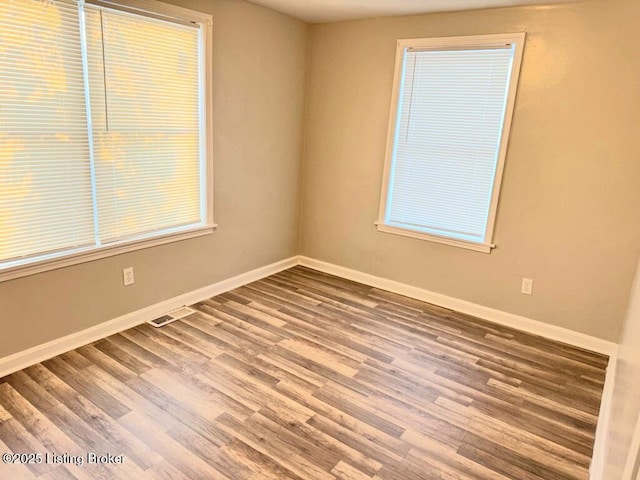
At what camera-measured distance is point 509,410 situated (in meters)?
2.33

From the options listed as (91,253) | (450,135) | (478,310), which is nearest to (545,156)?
(450,135)

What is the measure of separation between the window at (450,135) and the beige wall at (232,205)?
3.15 ft

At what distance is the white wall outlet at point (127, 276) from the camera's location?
9.50 ft

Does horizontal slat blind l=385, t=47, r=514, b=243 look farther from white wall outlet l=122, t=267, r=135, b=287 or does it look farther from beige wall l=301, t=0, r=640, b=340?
white wall outlet l=122, t=267, r=135, b=287

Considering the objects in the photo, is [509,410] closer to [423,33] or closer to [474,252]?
[474,252]

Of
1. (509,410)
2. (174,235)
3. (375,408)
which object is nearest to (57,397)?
(174,235)

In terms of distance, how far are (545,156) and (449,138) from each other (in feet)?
2.31

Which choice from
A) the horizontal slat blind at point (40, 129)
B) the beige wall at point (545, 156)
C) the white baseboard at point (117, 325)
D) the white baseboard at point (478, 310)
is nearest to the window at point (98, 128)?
the horizontal slat blind at point (40, 129)

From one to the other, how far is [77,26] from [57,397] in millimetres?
1997

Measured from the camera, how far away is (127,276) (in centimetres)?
292

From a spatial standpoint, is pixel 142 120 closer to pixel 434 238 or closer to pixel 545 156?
pixel 434 238

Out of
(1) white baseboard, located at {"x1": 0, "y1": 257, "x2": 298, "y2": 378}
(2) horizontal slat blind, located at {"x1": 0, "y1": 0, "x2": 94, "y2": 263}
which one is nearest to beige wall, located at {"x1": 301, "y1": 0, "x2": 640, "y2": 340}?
(1) white baseboard, located at {"x1": 0, "y1": 257, "x2": 298, "y2": 378}

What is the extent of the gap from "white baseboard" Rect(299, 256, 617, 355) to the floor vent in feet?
4.84

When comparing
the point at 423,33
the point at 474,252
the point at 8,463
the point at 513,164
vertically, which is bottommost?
the point at 8,463
